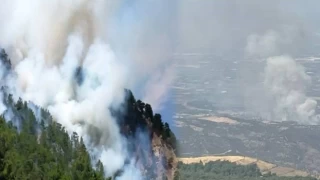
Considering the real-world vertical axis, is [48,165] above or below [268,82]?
below

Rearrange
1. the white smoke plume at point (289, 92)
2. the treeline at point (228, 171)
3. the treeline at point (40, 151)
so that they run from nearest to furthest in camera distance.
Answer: the treeline at point (40, 151), the treeline at point (228, 171), the white smoke plume at point (289, 92)

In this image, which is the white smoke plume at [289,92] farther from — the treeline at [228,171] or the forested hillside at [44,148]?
the forested hillside at [44,148]

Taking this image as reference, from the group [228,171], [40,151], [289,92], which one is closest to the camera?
[40,151]

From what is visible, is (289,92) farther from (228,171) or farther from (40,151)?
(40,151)

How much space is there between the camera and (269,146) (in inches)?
1781

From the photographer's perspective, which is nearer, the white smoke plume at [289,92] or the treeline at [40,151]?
the treeline at [40,151]

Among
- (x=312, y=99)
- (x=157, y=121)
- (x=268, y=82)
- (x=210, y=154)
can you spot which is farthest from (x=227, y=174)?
(x=268, y=82)

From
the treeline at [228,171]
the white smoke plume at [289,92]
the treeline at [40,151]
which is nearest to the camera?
the treeline at [40,151]

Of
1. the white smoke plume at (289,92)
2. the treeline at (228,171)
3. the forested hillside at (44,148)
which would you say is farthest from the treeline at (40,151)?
the white smoke plume at (289,92)

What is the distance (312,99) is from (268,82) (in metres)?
7.71

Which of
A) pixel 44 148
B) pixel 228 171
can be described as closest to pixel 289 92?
pixel 228 171

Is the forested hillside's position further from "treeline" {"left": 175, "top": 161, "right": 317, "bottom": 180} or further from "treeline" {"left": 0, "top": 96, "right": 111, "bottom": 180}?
"treeline" {"left": 175, "top": 161, "right": 317, "bottom": 180}

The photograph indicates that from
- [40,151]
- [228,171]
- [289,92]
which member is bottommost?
[40,151]

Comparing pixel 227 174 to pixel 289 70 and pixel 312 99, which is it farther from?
pixel 289 70
